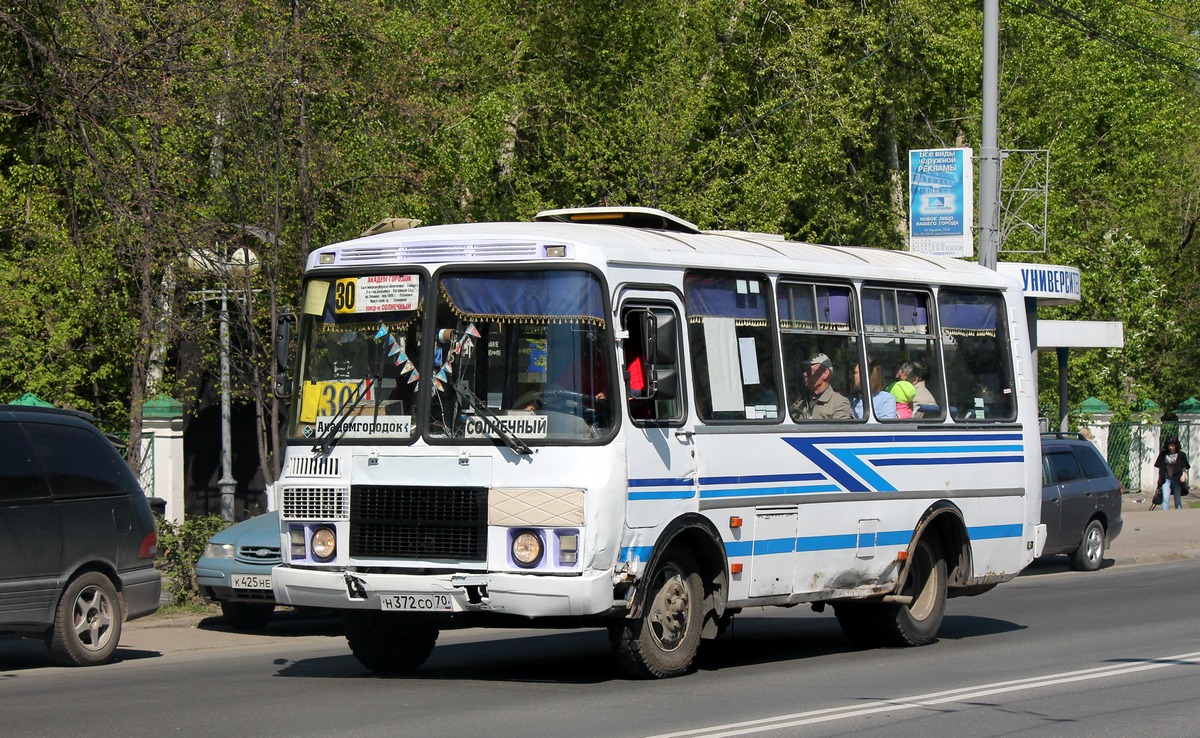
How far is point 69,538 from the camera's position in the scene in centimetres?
1184

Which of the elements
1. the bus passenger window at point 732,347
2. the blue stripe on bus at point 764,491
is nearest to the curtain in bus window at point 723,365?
the bus passenger window at point 732,347

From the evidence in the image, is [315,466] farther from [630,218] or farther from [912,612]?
[912,612]

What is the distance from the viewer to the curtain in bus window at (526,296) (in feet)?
32.7

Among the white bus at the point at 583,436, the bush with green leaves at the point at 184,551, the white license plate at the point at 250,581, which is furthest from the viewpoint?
the bush with green leaves at the point at 184,551

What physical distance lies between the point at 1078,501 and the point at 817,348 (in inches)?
430

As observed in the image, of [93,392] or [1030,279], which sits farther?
[93,392]

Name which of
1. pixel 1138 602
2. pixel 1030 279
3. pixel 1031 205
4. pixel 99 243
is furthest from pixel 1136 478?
pixel 99 243

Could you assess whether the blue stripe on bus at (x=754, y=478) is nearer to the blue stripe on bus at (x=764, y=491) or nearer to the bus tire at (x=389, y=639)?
the blue stripe on bus at (x=764, y=491)

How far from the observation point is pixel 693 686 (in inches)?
405

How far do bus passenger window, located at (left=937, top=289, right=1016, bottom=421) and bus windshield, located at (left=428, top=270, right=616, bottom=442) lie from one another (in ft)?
14.8

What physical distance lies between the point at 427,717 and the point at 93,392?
1828cm

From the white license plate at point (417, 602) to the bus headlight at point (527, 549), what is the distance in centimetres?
50

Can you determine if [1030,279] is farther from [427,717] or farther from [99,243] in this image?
[427,717]

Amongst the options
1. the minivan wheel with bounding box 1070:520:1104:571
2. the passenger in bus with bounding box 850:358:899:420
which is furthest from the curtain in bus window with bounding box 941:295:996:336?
the minivan wheel with bounding box 1070:520:1104:571
